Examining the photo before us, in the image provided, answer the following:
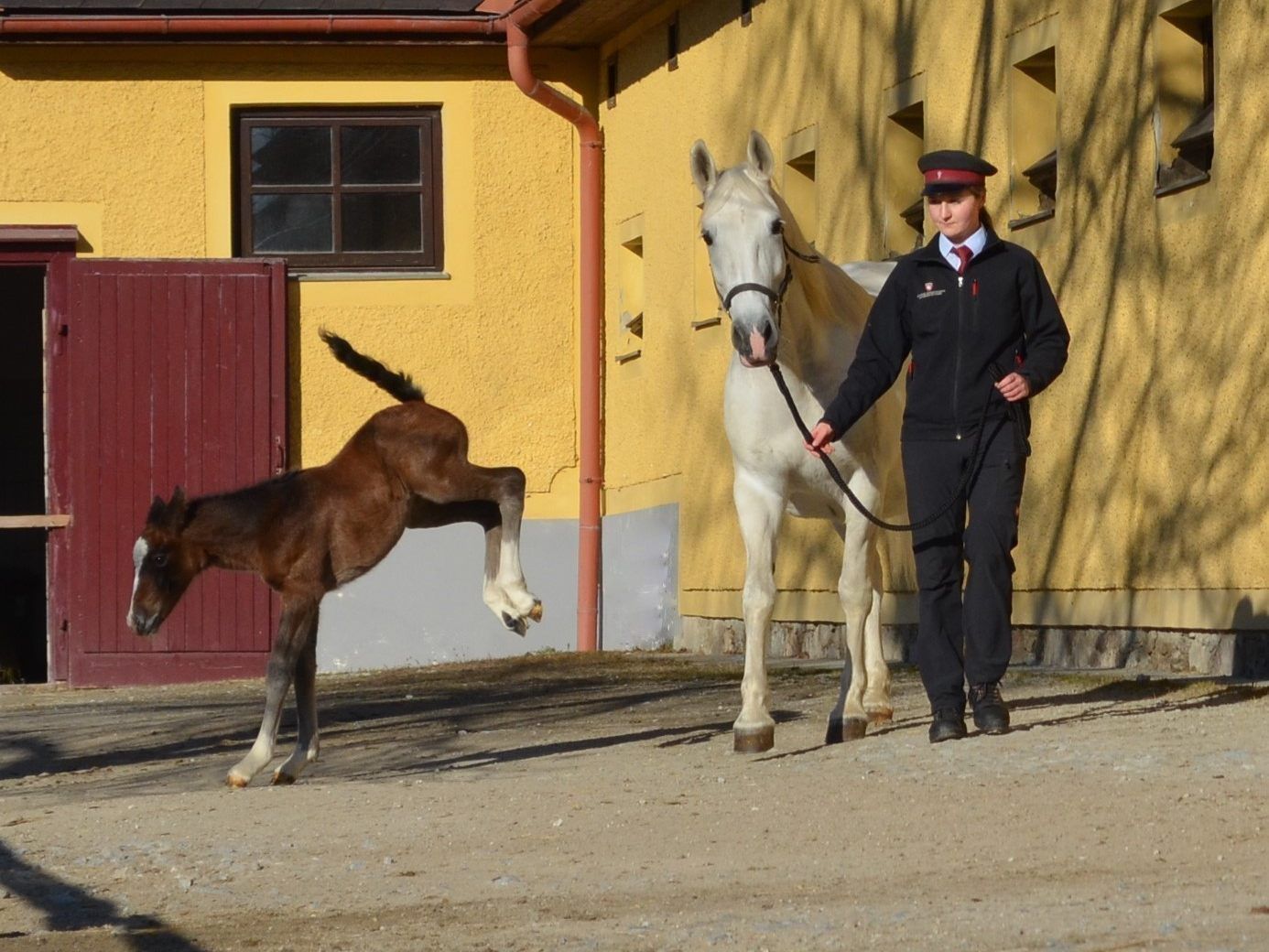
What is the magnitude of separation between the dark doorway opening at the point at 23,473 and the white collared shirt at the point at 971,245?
16.1 meters

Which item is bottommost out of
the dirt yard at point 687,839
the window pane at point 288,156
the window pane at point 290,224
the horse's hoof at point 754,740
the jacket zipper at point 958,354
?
the dirt yard at point 687,839

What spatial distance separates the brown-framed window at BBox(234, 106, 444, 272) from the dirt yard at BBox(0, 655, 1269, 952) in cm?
854

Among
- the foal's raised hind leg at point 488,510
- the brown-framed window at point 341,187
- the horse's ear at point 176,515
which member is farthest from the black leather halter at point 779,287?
the brown-framed window at point 341,187

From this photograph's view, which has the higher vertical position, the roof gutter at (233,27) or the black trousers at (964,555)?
the roof gutter at (233,27)

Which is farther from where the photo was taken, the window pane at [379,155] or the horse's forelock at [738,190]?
the window pane at [379,155]

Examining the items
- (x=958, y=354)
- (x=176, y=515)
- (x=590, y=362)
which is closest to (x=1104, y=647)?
(x=958, y=354)

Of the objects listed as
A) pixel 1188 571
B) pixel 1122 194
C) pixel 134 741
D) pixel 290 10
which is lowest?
pixel 134 741

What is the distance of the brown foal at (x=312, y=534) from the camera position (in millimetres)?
9461

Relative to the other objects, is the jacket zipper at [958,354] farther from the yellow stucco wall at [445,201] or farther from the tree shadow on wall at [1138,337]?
the yellow stucco wall at [445,201]

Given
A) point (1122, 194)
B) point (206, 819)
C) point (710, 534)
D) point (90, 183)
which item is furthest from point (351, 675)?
point (206, 819)

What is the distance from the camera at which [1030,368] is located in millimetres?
8406

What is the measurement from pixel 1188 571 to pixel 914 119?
14.7ft

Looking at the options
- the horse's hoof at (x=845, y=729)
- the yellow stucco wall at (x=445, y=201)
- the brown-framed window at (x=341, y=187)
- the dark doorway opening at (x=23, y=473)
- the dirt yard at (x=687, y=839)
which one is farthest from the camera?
the dark doorway opening at (x=23, y=473)

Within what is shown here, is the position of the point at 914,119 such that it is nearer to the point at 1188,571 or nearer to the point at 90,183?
the point at 1188,571
